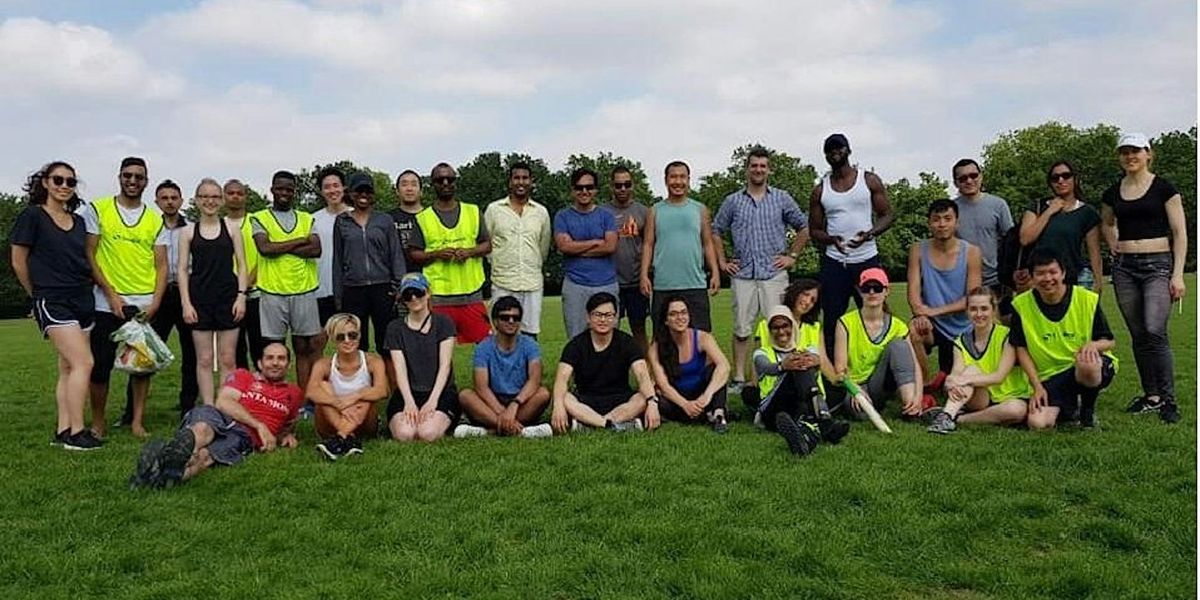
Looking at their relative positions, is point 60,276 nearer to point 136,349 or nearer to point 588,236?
point 136,349

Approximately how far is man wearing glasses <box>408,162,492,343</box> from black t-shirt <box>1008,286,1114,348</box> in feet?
15.0

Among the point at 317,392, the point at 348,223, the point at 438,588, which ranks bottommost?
the point at 438,588

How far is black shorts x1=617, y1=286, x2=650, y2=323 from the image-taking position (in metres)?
9.45

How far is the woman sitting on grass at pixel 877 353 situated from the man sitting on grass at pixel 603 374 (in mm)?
1682

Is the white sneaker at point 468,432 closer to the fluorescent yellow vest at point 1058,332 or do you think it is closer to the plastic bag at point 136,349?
the plastic bag at point 136,349

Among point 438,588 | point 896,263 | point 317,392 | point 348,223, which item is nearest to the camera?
point 438,588

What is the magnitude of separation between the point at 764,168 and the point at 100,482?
20.4 feet

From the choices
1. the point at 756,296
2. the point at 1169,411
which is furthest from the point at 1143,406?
the point at 756,296

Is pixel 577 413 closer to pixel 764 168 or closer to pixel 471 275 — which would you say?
pixel 471 275

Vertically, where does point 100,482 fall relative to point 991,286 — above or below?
Answer: below

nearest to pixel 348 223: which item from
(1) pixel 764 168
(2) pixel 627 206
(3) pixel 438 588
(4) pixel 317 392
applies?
(4) pixel 317 392

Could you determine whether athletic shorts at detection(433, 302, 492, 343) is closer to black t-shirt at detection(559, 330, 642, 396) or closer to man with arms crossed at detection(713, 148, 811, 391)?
black t-shirt at detection(559, 330, 642, 396)

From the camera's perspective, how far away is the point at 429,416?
25.0ft

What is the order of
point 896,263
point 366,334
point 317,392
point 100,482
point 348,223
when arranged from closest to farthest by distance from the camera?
point 100,482
point 317,392
point 348,223
point 366,334
point 896,263
